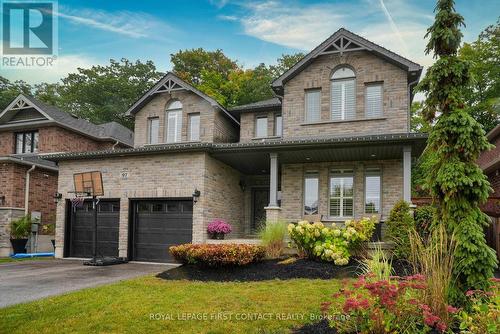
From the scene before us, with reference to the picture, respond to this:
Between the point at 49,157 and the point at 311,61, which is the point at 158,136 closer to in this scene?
the point at 49,157

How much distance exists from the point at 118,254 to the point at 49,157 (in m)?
4.66

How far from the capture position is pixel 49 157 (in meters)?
14.6

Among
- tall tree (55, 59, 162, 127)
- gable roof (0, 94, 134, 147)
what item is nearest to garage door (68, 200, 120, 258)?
gable roof (0, 94, 134, 147)

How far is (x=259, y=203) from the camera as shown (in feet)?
54.5

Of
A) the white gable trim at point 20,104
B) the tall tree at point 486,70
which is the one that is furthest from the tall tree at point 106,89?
the tall tree at point 486,70

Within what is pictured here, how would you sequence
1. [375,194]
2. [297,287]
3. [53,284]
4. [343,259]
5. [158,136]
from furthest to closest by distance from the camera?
[158,136] → [375,194] → [343,259] → [53,284] → [297,287]

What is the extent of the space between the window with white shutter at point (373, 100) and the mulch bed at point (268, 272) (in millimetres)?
5686

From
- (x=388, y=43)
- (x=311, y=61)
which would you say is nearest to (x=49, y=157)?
(x=311, y=61)

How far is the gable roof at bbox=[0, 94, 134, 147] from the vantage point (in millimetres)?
19938

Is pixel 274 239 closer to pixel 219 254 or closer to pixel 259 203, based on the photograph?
pixel 219 254

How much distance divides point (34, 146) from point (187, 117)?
1037 cm

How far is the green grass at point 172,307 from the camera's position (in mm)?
5094

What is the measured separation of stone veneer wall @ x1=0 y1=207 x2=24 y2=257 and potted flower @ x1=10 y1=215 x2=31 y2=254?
21 centimetres

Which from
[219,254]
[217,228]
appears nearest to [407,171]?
[219,254]
